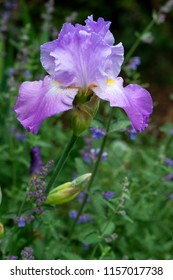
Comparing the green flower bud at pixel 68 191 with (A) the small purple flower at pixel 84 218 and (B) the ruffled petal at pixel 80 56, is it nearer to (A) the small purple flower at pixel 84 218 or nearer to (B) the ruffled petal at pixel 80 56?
(B) the ruffled petal at pixel 80 56

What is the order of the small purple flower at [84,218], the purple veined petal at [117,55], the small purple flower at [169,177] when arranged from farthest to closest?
the small purple flower at [169,177]
the small purple flower at [84,218]
the purple veined petal at [117,55]

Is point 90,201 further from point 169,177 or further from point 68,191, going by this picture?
point 68,191

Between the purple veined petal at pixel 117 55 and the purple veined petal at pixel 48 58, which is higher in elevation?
the purple veined petal at pixel 117 55

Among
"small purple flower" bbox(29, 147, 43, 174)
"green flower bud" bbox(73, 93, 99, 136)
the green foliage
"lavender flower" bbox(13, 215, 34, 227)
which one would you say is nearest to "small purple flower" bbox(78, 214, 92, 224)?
the green foliage

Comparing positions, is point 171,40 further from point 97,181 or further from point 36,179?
point 36,179

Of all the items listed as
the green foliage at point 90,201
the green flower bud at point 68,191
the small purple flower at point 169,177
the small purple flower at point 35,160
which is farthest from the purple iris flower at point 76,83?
the small purple flower at point 169,177

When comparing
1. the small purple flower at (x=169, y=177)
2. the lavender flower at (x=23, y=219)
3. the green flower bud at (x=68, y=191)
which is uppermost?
the green flower bud at (x=68, y=191)
